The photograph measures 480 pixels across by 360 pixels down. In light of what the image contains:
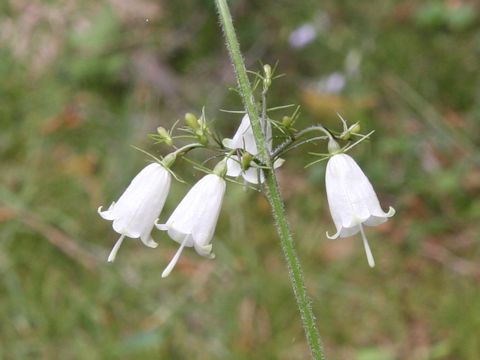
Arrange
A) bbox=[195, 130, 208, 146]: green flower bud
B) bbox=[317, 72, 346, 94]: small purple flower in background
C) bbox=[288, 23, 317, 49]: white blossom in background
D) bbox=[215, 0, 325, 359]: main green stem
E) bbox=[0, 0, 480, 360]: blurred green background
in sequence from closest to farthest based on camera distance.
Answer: bbox=[215, 0, 325, 359]: main green stem → bbox=[195, 130, 208, 146]: green flower bud → bbox=[0, 0, 480, 360]: blurred green background → bbox=[317, 72, 346, 94]: small purple flower in background → bbox=[288, 23, 317, 49]: white blossom in background

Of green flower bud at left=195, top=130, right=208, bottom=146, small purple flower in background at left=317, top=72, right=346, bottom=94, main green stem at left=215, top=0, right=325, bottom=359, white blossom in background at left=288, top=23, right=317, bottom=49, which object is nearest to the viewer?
main green stem at left=215, top=0, right=325, bottom=359

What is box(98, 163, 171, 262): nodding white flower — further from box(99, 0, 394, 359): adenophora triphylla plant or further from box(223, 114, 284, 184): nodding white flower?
box(223, 114, 284, 184): nodding white flower

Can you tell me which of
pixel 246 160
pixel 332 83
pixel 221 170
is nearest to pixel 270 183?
pixel 246 160

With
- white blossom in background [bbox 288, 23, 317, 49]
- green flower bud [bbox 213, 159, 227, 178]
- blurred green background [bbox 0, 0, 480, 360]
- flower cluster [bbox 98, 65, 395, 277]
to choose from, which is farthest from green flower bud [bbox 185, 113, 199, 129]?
white blossom in background [bbox 288, 23, 317, 49]

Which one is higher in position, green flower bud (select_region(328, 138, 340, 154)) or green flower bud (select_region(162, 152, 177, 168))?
green flower bud (select_region(162, 152, 177, 168))

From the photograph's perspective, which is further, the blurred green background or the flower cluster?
the blurred green background

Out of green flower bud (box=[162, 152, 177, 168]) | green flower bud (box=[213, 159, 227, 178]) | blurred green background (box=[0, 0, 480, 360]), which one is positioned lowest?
blurred green background (box=[0, 0, 480, 360])

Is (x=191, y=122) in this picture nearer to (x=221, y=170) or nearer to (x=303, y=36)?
(x=221, y=170)

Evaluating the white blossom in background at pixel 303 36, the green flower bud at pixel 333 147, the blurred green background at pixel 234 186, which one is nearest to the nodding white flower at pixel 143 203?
the green flower bud at pixel 333 147
